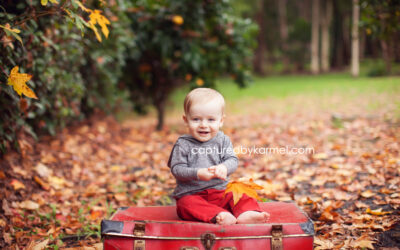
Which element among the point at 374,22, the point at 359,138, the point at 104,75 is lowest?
the point at 359,138

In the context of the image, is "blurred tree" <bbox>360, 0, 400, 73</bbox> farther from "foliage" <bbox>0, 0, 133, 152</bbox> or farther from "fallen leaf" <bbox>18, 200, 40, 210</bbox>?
"fallen leaf" <bbox>18, 200, 40, 210</bbox>

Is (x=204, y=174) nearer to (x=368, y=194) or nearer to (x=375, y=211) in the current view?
(x=375, y=211)

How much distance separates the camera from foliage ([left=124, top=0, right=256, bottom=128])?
210 inches

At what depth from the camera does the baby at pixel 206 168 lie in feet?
6.61

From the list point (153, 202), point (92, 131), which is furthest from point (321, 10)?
point (153, 202)

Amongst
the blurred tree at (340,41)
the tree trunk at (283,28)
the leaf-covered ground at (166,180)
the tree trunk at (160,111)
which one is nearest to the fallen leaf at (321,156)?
the leaf-covered ground at (166,180)

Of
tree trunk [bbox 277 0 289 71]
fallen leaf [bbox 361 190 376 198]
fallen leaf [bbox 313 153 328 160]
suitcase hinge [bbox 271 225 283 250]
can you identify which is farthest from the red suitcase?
tree trunk [bbox 277 0 289 71]

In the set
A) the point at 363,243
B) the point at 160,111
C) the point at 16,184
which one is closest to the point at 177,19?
the point at 160,111

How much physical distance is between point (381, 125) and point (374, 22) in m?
1.51

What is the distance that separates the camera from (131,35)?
5.31 metres

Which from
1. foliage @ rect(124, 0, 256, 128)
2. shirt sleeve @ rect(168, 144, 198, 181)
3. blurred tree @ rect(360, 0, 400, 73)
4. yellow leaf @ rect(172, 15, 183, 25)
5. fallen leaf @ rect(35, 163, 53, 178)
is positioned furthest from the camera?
foliage @ rect(124, 0, 256, 128)

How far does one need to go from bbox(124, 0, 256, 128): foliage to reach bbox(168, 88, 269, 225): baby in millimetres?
3217

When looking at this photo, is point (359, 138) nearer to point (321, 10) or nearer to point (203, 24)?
point (203, 24)

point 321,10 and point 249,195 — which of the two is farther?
point 321,10
